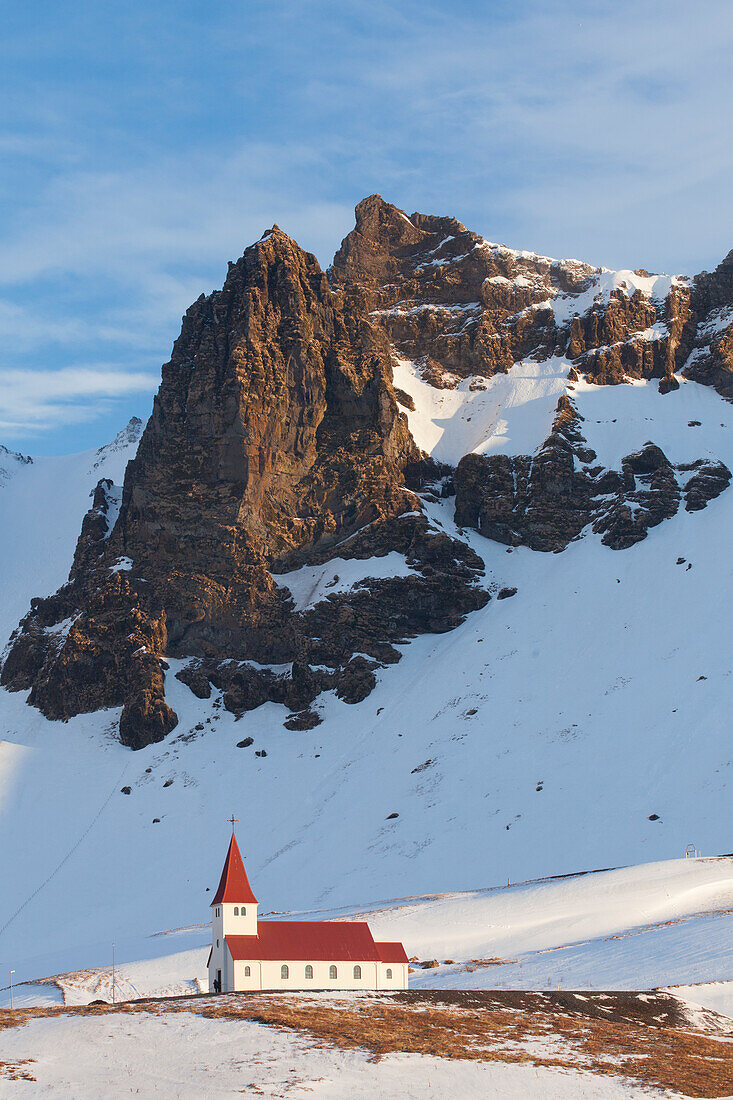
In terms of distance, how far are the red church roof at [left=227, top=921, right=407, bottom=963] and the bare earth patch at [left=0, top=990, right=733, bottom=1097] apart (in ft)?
9.12

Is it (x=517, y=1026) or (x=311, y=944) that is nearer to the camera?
(x=517, y=1026)

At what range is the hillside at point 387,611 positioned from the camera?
94.2 meters

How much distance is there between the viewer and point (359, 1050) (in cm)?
3994

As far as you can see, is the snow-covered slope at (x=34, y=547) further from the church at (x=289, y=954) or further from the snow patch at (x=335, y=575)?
the church at (x=289, y=954)


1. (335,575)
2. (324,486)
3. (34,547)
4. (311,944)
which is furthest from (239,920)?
(34,547)

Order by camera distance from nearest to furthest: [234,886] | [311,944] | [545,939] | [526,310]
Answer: [311,944] < [234,886] < [545,939] < [526,310]

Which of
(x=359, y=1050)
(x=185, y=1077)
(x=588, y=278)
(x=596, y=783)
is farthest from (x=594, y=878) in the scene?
(x=588, y=278)

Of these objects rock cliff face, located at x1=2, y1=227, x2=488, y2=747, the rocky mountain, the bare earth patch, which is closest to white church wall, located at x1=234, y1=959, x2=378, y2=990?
the bare earth patch

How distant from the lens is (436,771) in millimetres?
101312

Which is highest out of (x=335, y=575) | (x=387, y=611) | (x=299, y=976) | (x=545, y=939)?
(x=335, y=575)

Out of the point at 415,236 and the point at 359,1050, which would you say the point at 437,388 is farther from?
the point at 359,1050

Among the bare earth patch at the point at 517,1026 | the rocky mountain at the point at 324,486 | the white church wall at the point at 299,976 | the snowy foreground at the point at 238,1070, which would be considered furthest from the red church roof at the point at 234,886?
the rocky mountain at the point at 324,486

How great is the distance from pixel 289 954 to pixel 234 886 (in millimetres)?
3681

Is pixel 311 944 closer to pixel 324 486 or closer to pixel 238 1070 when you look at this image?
pixel 238 1070
